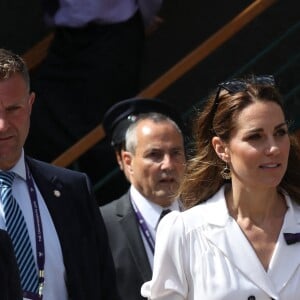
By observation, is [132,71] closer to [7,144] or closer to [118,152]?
[118,152]

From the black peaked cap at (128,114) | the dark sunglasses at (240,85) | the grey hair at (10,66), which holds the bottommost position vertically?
the dark sunglasses at (240,85)

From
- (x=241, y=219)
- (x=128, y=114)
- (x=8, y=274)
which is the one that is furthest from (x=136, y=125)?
(x=8, y=274)

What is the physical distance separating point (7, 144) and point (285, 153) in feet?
3.76

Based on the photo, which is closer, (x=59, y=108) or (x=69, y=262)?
(x=69, y=262)

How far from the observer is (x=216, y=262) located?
4.17 metres

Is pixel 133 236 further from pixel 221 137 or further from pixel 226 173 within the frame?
pixel 221 137

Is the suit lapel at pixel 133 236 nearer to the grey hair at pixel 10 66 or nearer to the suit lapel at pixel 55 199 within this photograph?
the suit lapel at pixel 55 199

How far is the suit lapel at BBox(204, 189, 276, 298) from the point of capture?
4.10m

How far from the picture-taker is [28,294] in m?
4.51

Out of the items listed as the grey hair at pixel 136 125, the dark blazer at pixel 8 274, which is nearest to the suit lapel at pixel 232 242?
the dark blazer at pixel 8 274

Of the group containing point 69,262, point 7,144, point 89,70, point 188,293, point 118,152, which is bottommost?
point 188,293

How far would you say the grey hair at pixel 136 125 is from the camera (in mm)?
6234

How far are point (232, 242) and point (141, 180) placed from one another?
75.1 inches

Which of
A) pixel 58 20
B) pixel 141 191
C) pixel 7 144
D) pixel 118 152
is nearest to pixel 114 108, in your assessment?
pixel 118 152
